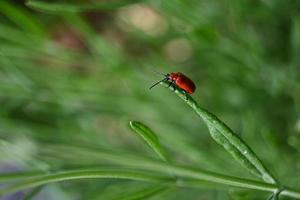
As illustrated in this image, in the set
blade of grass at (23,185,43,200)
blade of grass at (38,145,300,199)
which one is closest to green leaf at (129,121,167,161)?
blade of grass at (38,145,300,199)

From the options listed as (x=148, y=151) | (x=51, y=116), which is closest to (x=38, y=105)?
(x=51, y=116)

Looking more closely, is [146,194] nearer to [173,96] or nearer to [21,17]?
[21,17]

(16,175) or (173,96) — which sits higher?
(173,96)

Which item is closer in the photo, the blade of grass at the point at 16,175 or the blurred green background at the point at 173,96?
the blade of grass at the point at 16,175

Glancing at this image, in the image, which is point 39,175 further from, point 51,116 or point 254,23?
point 254,23

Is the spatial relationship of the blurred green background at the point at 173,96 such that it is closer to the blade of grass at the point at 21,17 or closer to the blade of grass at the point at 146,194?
the blade of grass at the point at 21,17

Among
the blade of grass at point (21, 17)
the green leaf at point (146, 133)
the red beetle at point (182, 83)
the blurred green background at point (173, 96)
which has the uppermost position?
the blade of grass at point (21, 17)

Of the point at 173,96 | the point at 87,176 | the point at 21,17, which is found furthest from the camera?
the point at 173,96

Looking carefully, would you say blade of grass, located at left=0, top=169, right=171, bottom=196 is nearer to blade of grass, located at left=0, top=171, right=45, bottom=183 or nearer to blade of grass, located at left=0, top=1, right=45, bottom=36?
blade of grass, located at left=0, top=171, right=45, bottom=183

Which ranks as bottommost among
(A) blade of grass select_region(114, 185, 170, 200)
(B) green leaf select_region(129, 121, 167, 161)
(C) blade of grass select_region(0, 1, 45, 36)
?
(A) blade of grass select_region(114, 185, 170, 200)

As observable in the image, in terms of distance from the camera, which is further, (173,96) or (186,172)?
(173,96)

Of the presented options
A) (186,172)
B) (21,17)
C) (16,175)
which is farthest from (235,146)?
(21,17)

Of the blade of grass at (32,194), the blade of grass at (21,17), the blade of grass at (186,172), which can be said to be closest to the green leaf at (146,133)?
the blade of grass at (186,172)
